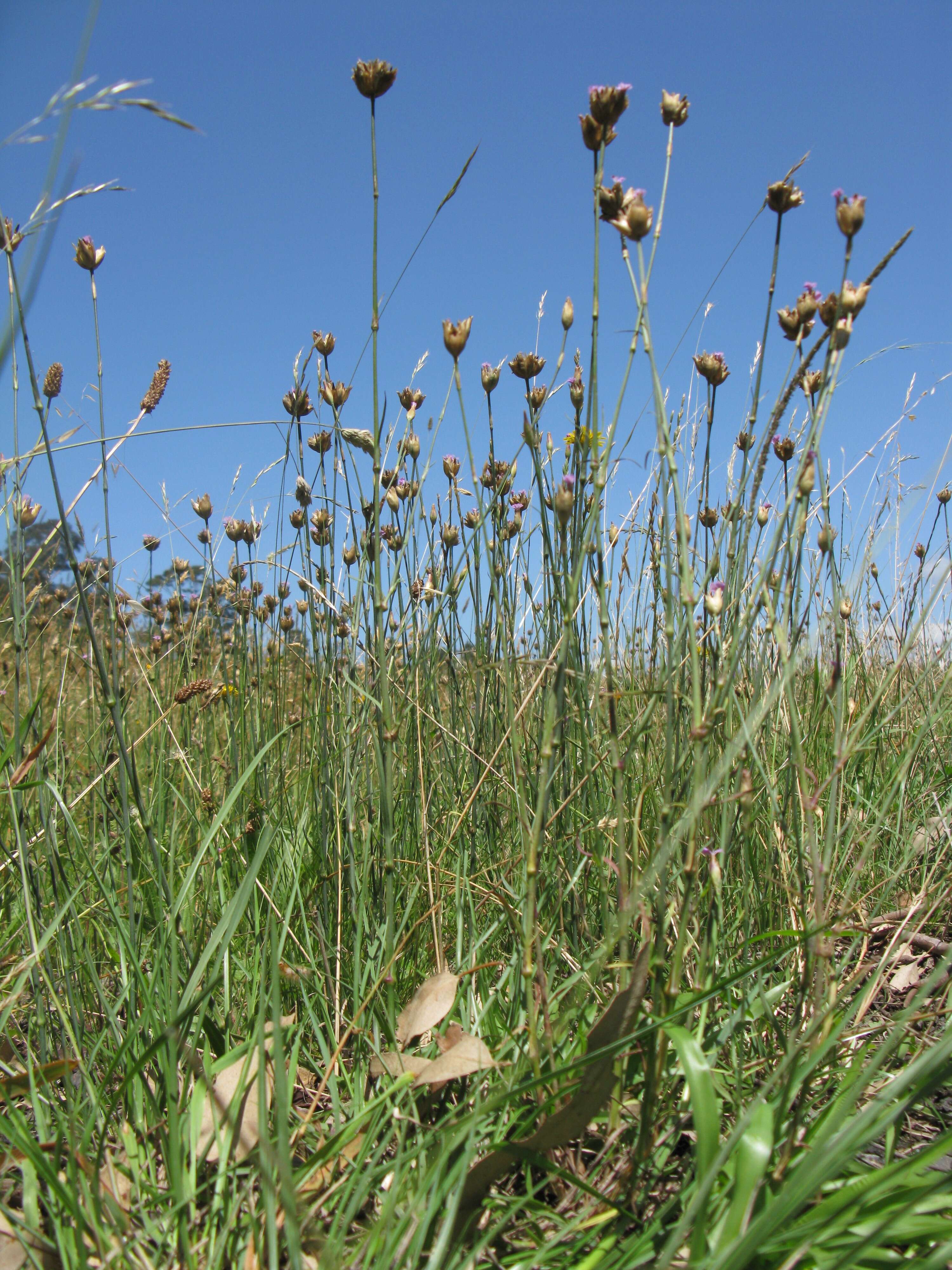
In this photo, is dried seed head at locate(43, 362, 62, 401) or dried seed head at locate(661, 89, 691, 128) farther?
dried seed head at locate(43, 362, 62, 401)

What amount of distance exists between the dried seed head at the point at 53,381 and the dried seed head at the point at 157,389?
129 millimetres

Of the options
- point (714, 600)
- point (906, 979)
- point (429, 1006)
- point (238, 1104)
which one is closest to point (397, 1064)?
point (429, 1006)

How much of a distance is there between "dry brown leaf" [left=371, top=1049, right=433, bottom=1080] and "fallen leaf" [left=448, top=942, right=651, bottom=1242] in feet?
0.37

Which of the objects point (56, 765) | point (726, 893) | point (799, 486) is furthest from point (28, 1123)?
point (799, 486)

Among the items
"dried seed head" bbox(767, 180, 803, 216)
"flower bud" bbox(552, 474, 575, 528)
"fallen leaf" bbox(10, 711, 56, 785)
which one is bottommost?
"fallen leaf" bbox(10, 711, 56, 785)

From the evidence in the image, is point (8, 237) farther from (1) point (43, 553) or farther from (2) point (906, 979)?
(2) point (906, 979)

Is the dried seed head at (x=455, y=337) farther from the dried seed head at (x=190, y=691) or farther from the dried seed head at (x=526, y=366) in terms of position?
the dried seed head at (x=190, y=691)

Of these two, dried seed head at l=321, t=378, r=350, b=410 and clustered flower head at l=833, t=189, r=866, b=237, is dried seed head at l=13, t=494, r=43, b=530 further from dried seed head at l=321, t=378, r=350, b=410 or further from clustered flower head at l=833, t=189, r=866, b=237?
clustered flower head at l=833, t=189, r=866, b=237

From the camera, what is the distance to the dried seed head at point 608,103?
795 millimetres

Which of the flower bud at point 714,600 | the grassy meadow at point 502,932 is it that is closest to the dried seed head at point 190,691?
the grassy meadow at point 502,932

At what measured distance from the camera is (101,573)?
1.42 meters

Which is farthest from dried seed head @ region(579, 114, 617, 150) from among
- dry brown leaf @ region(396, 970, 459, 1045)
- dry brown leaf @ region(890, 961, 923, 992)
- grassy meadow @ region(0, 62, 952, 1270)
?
dry brown leaf @ region(890, 961, 923, 992)

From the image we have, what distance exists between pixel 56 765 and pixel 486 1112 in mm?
1037

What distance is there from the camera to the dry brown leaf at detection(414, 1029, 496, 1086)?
762mm
